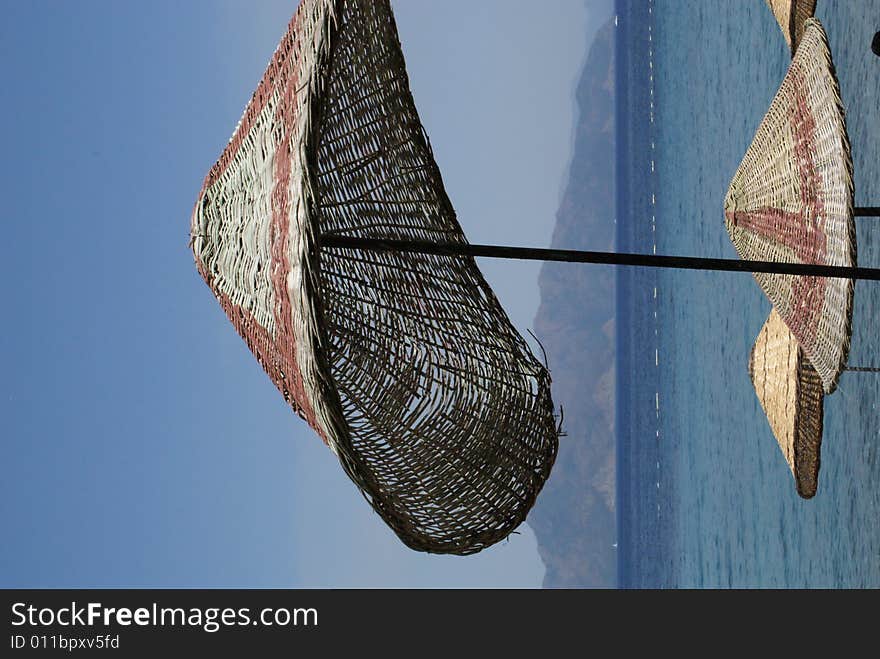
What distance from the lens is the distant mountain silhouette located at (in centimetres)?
1068

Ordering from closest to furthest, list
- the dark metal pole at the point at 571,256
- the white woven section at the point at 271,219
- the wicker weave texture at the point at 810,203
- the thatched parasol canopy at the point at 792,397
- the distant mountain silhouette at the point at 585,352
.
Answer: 1. the white woven section at the point at 271,219
2. the dark metal pole at the point at 571,256
3. the wicker weave texture at the point at 810,203
4. the thatched parasol canopy at the point at 792,397
5. the distant mountain silhouette at the point at 585,352

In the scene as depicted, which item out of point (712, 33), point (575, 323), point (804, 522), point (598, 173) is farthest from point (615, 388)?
point (804, 522)

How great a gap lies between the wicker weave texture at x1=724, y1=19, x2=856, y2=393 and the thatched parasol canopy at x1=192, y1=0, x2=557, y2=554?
0.36 metres

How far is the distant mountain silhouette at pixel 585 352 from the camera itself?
1068cm

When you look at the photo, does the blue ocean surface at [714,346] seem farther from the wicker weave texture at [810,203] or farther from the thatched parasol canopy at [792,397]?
the wicker weave texture at [810,203]

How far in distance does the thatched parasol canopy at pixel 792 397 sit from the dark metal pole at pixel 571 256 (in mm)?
526

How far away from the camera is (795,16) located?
4.89ft

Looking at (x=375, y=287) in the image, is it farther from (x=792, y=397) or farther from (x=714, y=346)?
(x=714, y=346)

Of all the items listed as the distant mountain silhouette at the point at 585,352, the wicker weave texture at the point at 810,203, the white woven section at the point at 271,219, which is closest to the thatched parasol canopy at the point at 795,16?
the wicker weave texture at the point at 810,203

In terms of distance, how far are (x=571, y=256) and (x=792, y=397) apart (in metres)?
0.84

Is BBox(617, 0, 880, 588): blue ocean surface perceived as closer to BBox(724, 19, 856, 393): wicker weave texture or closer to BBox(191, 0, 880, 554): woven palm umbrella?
BBox(724, 19, 856, 393): wicker weave texture
